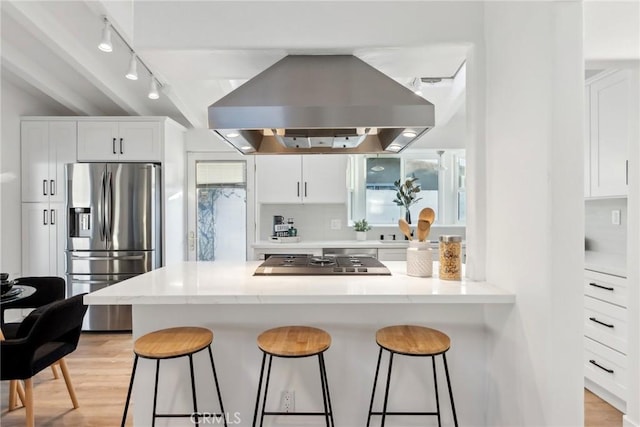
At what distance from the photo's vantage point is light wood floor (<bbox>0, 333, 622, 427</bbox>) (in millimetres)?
2176

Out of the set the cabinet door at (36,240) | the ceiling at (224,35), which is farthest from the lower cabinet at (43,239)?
the ceiling at (224,35)

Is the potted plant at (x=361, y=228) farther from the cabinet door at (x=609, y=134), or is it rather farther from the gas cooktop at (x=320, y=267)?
the cabinet door at (x=609, y=134)

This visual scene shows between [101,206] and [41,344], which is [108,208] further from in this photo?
[41,344]

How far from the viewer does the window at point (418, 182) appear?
4535 millimetres

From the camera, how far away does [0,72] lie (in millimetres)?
3346

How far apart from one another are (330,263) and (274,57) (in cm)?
131

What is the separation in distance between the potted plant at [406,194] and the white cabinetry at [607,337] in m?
2.11

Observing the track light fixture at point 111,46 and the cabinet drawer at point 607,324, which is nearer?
the cabinet drawer at point 607,324

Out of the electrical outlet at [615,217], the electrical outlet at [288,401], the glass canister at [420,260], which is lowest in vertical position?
the electrical outlet at [288,401]

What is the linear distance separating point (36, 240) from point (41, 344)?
2.38 metres

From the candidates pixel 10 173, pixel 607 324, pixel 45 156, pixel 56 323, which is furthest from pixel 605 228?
pixel 10 173

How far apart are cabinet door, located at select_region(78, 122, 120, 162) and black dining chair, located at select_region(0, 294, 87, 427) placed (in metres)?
2.07

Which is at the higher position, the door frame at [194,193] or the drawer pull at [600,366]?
the door frame at [194,193]

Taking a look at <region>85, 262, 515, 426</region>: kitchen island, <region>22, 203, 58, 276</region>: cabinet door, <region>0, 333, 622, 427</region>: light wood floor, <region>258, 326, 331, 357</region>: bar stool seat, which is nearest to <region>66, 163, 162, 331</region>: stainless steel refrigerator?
<region>22, 203, 58, 276</region>: cabinet door
